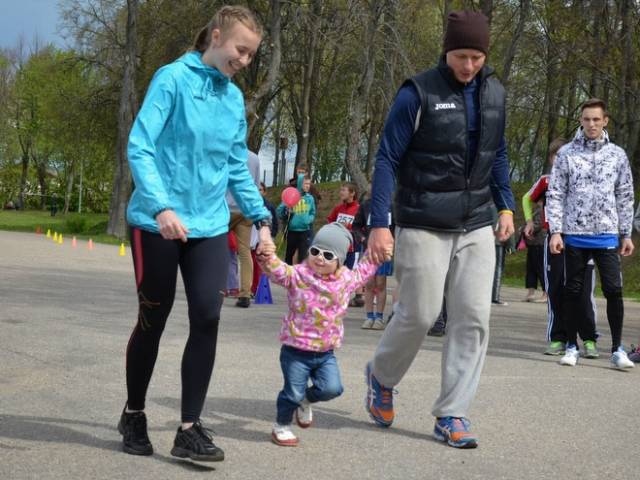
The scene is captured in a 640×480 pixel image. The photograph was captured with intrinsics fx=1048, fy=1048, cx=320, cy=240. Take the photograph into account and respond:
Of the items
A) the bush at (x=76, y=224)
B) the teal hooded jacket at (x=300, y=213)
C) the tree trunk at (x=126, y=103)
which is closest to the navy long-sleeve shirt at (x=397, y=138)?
the teal hooded jacket at (x=300, y=213)

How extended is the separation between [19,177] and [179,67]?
263 ft

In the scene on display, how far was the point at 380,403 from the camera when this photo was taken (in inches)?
213

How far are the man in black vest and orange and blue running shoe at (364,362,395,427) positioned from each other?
0.92 ft

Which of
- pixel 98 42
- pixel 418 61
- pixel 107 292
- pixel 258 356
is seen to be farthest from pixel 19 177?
pixel 258 356

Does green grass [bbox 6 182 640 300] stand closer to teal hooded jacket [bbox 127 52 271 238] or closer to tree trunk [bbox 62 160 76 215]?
teal hooded jacket [bbox 127 52 271 238]

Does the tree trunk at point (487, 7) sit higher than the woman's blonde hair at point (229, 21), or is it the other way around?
the tree trunk at point (487, 7)

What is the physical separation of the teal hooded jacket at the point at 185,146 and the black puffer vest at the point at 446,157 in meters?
1.00

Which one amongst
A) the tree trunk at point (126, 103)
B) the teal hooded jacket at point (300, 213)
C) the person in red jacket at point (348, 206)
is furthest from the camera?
the tree trunk at point (126, 103)

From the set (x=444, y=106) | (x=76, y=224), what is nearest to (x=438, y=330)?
(x=444, y=106)

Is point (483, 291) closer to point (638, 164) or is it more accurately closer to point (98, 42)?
point (638, 164)

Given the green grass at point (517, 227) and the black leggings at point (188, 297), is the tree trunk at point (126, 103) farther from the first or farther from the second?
the black leggings at point (188, 297)

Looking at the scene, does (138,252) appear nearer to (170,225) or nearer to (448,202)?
(170,225)

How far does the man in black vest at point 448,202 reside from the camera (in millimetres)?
5055

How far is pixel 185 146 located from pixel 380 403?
1.82m
